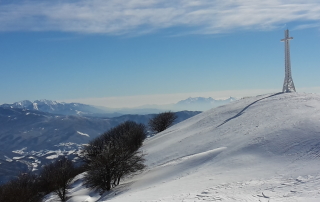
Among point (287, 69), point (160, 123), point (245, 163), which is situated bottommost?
point (160, 123)

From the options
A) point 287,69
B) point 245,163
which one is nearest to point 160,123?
point 287,69

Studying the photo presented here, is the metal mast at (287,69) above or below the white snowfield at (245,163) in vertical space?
→ above

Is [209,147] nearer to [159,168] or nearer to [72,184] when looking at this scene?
[159,168]

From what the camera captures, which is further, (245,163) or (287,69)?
(287,69)

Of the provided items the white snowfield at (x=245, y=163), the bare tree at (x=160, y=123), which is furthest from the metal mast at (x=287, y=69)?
the bare tree at (x=160, y=123)

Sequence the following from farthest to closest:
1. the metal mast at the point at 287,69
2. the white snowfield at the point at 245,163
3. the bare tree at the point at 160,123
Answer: the bare tree at the point at 160,123, the metal mast at the point at 287,69, the white snowfield at the point at 245,163

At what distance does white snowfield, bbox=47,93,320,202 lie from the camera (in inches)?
661

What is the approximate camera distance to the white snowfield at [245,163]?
1680 cm

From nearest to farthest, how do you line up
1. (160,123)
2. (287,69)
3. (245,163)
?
(245,163), (287,69), (160,123)

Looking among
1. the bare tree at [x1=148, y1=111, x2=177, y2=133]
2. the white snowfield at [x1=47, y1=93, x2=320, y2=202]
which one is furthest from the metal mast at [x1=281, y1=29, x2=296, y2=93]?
the bare tree at [x1=148, y1=111, x2=177, y2=133]

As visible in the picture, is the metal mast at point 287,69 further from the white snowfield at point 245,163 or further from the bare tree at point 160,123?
the bare tree at point 160,123

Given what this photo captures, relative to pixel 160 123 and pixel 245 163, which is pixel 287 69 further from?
pixel 245 163

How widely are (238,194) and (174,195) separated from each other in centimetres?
401

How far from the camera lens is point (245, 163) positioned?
77.7 ft
